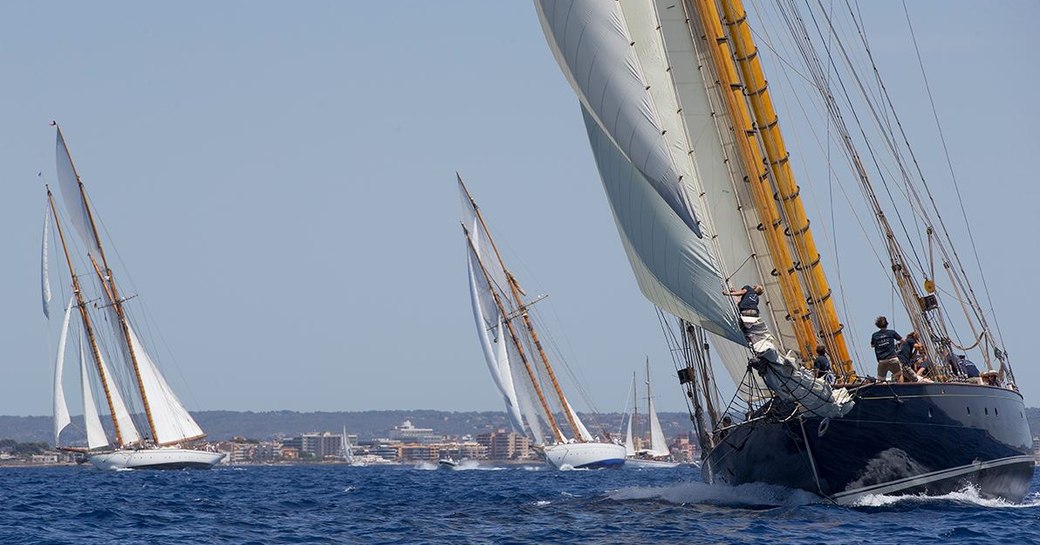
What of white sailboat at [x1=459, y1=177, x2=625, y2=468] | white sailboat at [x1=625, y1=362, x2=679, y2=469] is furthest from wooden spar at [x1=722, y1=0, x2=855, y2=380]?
white sailboat at [x1=625, y1=362, x2=679, y2=469]

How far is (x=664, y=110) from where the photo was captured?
3306 cm

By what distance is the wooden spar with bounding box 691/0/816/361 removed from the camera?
3284cm

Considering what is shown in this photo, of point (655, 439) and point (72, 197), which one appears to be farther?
point (655, 439)

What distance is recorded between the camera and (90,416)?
92000 mm

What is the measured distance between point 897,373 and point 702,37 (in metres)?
9.75

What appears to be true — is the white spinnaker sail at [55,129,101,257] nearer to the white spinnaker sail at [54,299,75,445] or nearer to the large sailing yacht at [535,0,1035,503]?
the white spinnaker sail at [54,299,75,445]

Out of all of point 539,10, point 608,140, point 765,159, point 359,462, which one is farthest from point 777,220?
point 359,462

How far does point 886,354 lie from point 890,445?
1.70 metres

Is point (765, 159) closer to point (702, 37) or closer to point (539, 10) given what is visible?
point (702, 37)

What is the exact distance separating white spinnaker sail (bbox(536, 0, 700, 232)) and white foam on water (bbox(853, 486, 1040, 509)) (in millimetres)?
6065

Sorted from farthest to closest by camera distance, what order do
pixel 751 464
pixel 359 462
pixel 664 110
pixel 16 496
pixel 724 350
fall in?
pixel 359 462 → pixel 16 496 → pixel 724 350 → pixel 664 110 → pixel 751 464

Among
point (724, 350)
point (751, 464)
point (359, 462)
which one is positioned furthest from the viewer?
point (359, 462)

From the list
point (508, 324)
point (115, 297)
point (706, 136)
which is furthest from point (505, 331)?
point (706, 136)

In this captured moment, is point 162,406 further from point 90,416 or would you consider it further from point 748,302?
point 748,302
